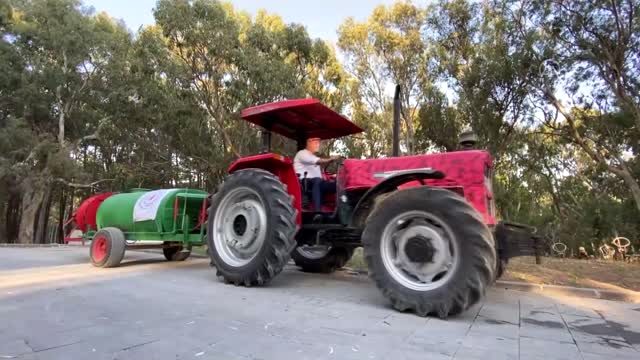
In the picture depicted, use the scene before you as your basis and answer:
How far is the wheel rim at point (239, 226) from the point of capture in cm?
632

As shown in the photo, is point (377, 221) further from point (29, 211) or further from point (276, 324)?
point (29, 211)

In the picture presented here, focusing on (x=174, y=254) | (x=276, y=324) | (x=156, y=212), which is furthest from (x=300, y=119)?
(x=174, y=254)

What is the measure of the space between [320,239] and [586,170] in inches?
932

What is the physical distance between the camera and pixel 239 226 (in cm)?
662

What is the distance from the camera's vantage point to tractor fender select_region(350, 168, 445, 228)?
5195 mm

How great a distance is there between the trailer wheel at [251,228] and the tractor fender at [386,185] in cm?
81

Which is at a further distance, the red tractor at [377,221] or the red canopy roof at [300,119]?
the red canopy roof at [300,119]

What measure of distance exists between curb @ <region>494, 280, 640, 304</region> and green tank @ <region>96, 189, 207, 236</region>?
4992 millimetres

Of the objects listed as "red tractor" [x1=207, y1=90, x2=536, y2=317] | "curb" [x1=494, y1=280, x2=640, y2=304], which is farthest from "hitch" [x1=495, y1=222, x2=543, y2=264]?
"curb" [x1=494, y1=280, x2=640, y2=304]

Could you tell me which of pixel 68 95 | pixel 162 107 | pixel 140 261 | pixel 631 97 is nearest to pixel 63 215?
pixel 68 95

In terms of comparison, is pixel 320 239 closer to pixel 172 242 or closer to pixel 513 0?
pixel 172 242

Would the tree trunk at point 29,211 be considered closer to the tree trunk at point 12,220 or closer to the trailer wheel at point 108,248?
the tree trunk at point 12,220

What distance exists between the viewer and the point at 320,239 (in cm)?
638

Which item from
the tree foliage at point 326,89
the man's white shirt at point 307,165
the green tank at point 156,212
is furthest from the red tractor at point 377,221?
the tree foliage at point 326,89
